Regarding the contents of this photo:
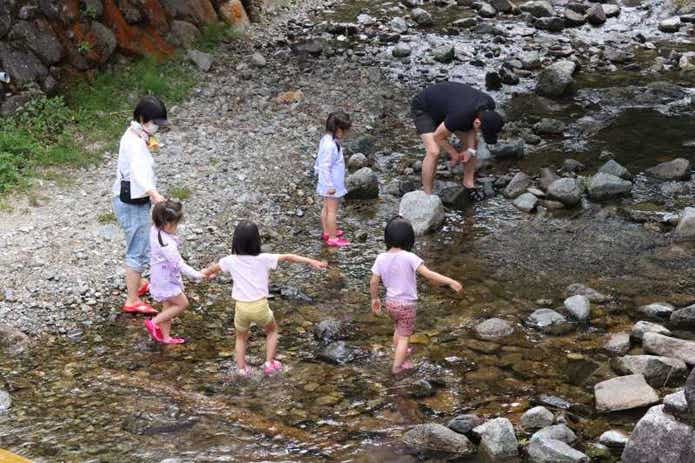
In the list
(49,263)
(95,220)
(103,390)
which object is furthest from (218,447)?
(95,220)

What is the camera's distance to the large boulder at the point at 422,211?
11.0 metres

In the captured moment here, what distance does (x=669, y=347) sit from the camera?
7738 mm

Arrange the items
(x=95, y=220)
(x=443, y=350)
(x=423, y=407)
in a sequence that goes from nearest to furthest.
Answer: (x=423, y=407)
(x=443, y=350)
(x=95, y=220)

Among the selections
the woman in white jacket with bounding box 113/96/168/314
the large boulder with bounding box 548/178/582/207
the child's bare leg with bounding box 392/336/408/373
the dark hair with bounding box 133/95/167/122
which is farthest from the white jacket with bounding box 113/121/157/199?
the large boulder with bounding box 548/178/582/207

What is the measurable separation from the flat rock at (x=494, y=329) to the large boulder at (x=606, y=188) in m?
3.75

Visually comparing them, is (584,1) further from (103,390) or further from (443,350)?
(103,390)

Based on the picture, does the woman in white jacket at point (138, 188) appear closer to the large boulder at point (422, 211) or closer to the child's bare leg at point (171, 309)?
the child's bare leg at point (171, 309)

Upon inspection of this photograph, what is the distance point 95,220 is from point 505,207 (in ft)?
17.2

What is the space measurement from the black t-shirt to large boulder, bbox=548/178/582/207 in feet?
4.52

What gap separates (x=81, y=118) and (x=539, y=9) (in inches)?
445

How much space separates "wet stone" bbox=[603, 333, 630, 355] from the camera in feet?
26.2

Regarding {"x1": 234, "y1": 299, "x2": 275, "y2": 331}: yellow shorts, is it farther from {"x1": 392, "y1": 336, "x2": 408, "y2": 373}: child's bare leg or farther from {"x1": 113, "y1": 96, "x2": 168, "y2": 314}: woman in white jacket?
{"x1": 113, "y1": 96, "x2": 168, "y2": 314}: woman in white jacket

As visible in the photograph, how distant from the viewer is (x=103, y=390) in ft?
25.3

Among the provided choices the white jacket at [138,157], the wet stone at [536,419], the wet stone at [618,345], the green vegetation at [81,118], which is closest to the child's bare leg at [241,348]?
the white jacket at [138,157]
